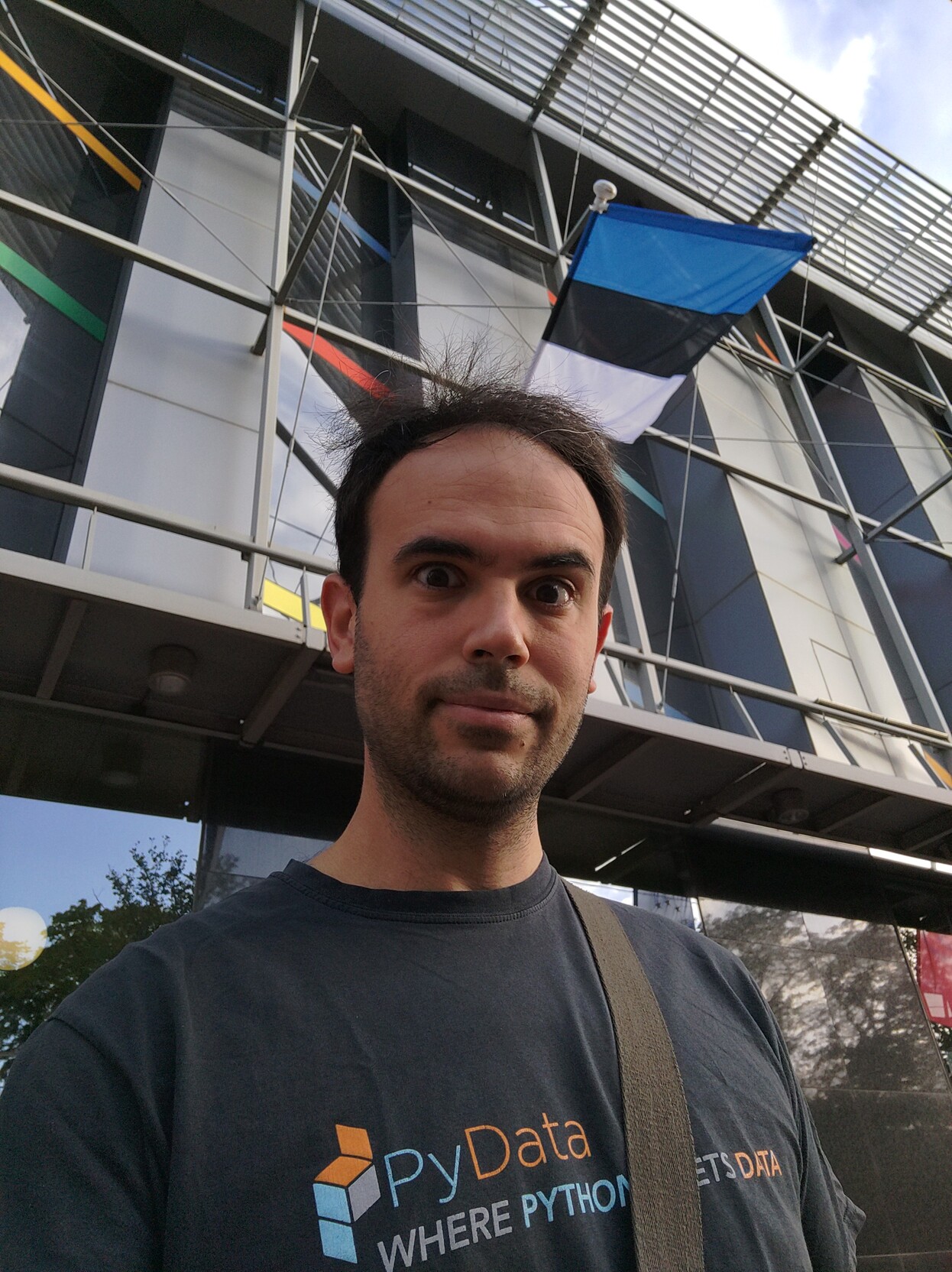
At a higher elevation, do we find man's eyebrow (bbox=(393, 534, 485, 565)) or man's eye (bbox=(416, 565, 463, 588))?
man's eyebrow (bbox=(393, 534, 485, 565))

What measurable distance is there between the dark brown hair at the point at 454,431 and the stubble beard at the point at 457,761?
37 cm

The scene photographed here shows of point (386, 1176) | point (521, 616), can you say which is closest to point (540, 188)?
point (521, 616)

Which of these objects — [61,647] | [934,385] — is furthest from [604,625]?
[934,385]

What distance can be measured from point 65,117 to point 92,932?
8.49 m

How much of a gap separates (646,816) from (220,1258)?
618cm

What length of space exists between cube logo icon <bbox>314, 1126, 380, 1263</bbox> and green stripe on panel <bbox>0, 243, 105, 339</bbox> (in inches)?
314

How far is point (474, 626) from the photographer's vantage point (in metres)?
1.35

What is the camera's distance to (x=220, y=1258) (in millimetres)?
877

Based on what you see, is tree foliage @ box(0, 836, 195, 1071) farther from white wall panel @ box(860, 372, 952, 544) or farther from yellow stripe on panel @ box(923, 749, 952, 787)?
white wall panel @ box(860, 372, 952, 544)

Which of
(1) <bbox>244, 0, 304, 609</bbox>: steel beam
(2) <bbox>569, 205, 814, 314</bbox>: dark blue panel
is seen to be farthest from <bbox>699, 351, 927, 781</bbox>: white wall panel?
(1) <bbox>244, 0, 304, 609</bbox>: steel beam

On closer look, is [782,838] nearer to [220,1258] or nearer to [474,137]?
[220,1258]

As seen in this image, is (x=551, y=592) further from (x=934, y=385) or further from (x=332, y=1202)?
(x=934, y=385)

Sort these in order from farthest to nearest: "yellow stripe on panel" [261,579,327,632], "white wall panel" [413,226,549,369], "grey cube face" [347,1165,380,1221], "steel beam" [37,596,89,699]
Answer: "white wall panel" [413,226,549,369], "yellow stripe on panel" [261,579,327,632], "steel beam" [37,596,89,699], "grey cube face" [347,1165,380,1221]

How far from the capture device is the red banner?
7.23m
